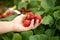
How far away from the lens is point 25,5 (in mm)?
809

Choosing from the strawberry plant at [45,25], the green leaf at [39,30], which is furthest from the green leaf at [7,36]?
the green leaf at [39,30]

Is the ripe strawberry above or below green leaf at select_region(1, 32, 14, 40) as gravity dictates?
above

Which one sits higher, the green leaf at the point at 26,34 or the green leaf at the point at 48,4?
the green leaf at the point at 48,4

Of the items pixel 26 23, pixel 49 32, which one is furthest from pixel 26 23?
pixel 49 32

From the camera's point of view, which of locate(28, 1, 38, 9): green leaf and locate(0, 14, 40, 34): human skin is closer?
locate(0, 14, 40, 34): human skin

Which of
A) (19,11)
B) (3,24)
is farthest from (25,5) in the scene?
(3,24)

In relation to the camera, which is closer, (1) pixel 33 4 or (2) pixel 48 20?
(2) pixel 48 20

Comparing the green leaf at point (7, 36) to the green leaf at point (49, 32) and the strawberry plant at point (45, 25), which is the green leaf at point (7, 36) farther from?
the green leaf at point (49, 32)

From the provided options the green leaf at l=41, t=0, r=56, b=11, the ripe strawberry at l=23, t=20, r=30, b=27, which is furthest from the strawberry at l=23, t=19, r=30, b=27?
the green leaf at l=41, t=0, r=56, b=11

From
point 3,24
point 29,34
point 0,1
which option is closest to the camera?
point 29,34

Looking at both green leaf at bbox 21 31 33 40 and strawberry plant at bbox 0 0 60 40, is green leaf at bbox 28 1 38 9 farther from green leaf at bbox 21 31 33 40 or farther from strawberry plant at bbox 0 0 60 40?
green leaf at bbox 21 31 33 40

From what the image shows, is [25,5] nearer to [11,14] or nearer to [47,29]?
[11,14]

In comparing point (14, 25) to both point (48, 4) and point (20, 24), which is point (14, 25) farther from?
point (48, 4)

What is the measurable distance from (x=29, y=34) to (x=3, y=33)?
134 mm
